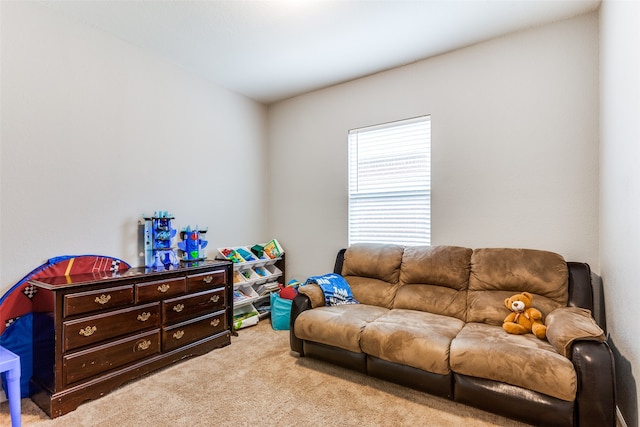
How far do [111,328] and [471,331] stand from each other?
2.55 meters

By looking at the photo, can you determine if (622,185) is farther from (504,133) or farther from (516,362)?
(516,362)

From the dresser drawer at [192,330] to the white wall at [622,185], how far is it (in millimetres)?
2946

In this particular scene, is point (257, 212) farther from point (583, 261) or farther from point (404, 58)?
point (583, 261)

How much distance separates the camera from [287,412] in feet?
6.51

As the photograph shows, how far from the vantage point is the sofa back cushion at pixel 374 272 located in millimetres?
2990

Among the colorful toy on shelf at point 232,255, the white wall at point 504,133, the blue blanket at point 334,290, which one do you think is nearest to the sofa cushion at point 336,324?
the blue blanket at point 334,290

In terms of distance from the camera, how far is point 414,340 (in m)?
2.13

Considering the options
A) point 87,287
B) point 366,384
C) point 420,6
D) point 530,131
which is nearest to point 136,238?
point 87,287

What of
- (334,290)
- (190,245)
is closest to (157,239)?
(190,245)

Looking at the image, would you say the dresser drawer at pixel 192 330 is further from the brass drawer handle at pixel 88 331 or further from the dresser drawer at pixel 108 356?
the brass drawer handle at pixel 88 331

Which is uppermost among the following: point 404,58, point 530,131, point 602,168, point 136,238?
point 404,58

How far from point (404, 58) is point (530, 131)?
137cm

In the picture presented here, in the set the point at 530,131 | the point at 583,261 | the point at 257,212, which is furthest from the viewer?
the point at 257,212

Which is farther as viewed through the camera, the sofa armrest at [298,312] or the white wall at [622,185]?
the sofa armrest at [298,312]
